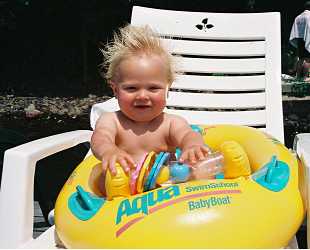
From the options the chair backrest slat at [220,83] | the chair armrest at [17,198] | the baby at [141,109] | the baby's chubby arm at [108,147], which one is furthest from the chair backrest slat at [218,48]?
the chair armrest at [17,198]

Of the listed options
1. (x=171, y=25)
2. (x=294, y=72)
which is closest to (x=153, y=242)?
(x=171, y=25)

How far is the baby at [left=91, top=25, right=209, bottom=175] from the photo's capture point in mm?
1754

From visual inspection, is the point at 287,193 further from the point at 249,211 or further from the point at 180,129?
the point at 180,129

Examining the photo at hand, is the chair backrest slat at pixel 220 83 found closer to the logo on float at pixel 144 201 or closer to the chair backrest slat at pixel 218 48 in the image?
the chair backrest slat at pixel 218 48

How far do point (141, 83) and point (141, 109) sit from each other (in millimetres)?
119

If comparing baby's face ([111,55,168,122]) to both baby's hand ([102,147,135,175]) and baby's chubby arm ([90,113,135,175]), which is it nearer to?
baby's chubby arm ([90,113,135,175])

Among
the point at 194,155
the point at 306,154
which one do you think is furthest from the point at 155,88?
the point at 306,154

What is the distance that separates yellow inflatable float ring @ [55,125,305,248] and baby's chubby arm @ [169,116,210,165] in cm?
8

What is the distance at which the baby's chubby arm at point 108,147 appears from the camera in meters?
1.52

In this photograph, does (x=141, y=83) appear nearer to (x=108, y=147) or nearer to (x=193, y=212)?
(x=108, y=147)

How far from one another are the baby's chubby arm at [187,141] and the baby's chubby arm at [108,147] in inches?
7.0

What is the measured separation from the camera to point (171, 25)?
2783 millimetres

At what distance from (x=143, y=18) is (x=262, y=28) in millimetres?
603

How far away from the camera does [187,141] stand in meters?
1.83
